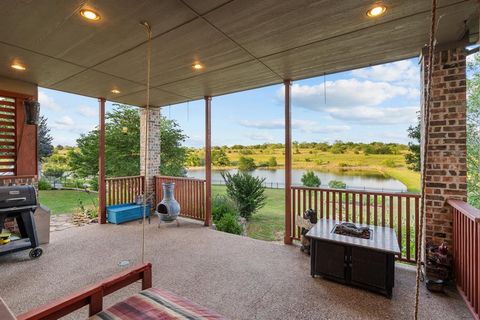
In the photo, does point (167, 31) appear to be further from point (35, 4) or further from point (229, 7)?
point (35, 4)

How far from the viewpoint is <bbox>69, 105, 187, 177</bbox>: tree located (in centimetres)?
882

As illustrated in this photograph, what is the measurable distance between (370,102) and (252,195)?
446 centimetres

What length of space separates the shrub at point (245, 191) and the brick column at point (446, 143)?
12.3 feet

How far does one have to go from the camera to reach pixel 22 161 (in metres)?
4.04

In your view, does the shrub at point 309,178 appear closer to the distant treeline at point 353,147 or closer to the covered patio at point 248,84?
the distant treeline at point 353,147

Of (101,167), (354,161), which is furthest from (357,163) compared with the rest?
(101,167)

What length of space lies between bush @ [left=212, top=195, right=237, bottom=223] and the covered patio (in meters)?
1.79

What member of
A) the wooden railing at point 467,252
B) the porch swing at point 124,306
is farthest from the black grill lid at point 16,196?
the wooden railing at point 467,252

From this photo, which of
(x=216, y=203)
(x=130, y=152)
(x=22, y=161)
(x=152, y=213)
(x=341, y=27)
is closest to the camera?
(x=341, y=27)

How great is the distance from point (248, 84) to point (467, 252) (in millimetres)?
3621

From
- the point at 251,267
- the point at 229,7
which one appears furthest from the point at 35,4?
the point at 251,267

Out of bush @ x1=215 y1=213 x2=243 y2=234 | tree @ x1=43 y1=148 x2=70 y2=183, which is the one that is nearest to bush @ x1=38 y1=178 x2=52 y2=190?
tree @ x1=43 y1=148 x2=70 y2=183

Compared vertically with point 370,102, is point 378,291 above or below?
below

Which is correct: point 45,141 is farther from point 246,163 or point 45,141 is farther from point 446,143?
point 446,143
